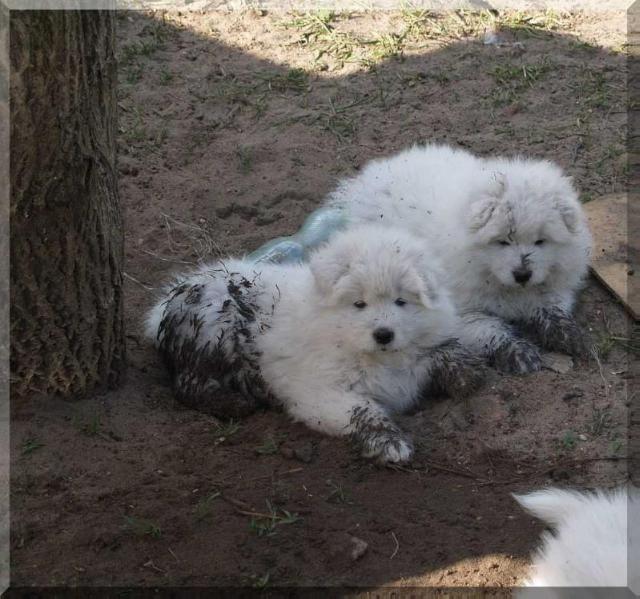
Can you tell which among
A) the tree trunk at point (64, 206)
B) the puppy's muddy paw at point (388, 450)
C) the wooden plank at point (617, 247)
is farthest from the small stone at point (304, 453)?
the wooden plank at point (617, 247)

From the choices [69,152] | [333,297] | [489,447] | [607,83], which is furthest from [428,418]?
[607,83]

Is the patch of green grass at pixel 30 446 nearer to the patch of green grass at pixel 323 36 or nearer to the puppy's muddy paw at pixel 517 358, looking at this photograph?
the puppy's muddy paw at pixel 517 358

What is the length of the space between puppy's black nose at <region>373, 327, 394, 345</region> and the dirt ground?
1.74ft

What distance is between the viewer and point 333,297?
4906mm

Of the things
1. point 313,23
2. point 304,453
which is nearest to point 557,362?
point 304,453

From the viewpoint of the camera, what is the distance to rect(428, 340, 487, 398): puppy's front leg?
17.0 feet

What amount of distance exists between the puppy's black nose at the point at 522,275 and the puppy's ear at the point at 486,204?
0.34m

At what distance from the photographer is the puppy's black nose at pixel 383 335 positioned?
4805mm

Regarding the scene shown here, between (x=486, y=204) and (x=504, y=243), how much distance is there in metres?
0.27

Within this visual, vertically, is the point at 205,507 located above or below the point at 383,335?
below

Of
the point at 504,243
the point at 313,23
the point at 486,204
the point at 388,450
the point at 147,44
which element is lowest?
the point at 388,450

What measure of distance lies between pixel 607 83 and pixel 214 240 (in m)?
→ 3.79

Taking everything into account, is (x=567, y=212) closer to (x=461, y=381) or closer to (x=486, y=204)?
(x=486, y=204)

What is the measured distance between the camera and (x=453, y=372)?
518 centimetres
